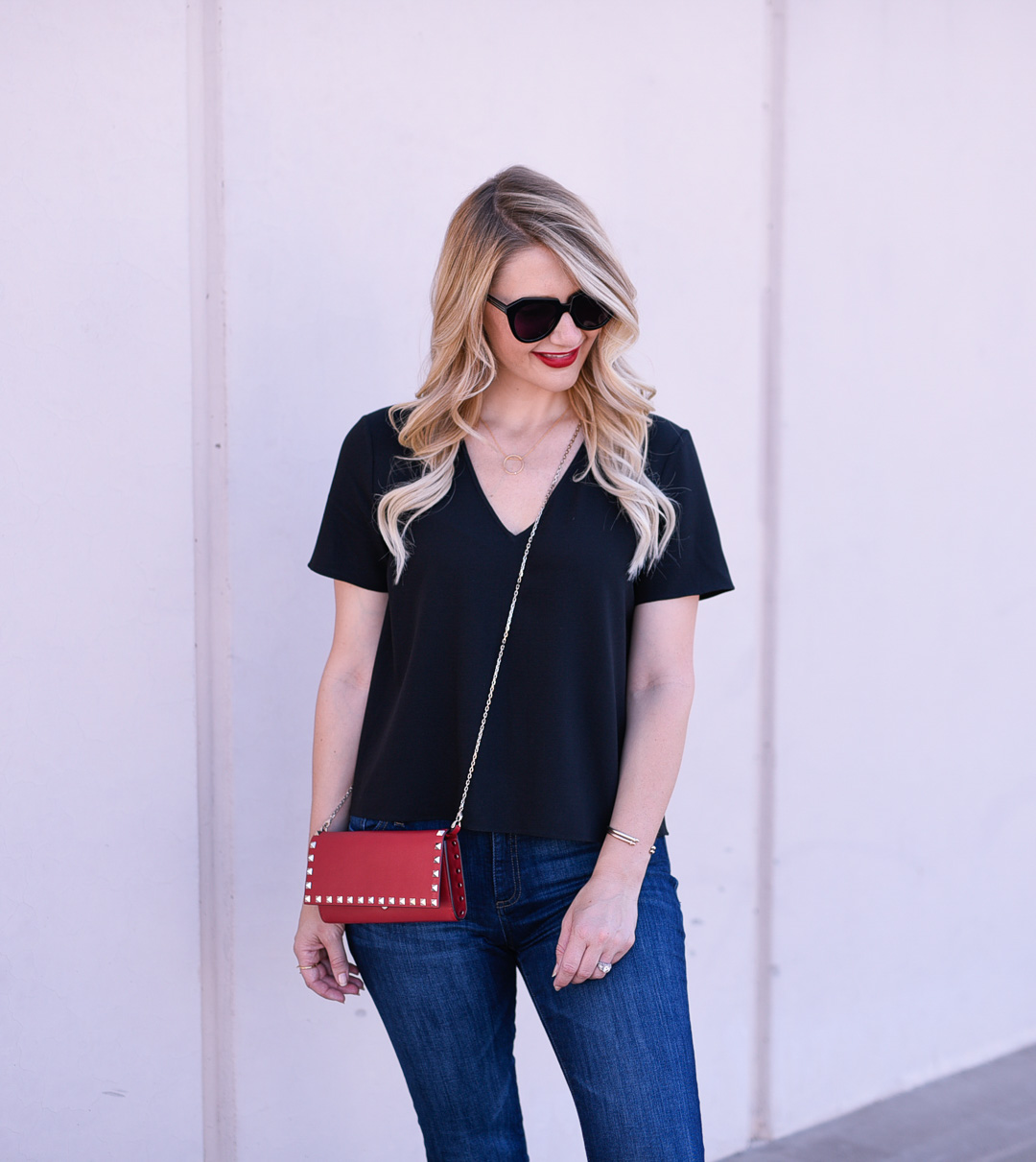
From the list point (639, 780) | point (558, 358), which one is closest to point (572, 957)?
point (639, 780)

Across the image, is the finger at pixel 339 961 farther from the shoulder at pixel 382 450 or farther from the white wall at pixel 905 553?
the white wall at pixel 905 553

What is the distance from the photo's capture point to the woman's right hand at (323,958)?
1788 mm

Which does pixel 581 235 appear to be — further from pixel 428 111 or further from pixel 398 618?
pixel 428 111

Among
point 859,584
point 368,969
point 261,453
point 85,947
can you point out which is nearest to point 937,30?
point 859,584

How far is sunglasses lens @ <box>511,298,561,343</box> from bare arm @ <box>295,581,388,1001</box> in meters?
0.48

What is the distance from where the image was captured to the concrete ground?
2912 mm

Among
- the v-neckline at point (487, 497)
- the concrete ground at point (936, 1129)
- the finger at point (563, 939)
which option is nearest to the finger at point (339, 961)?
the finger at point (563, 939)

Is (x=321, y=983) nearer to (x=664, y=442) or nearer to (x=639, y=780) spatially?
(x=639, y=780)

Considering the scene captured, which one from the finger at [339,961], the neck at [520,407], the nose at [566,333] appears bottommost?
the finger at [339,961]

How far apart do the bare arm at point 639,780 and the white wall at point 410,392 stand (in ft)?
2.99

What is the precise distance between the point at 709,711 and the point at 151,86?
6.18 feet

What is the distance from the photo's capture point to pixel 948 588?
3.32 meters

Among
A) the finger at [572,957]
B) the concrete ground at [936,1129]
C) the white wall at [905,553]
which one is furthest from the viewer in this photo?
the white wall at [905,553]

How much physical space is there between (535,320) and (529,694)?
0.55 meters
